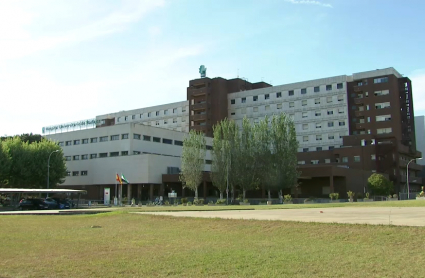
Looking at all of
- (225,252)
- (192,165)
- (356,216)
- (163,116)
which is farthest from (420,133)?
(225,252)

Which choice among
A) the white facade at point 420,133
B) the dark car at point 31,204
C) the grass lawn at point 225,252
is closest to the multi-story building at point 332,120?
the white facade at point 420,133

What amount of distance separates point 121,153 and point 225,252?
237 ft

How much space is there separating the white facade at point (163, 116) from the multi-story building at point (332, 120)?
1098 mm

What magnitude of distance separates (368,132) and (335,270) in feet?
297

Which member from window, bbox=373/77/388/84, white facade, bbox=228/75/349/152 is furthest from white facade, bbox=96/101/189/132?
window, bbox=373/77/388/84

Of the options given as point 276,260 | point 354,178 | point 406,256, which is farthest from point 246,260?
point 354,178

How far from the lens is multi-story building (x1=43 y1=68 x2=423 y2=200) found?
80.6 m

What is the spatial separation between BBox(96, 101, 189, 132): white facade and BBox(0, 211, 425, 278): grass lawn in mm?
99506

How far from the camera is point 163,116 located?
125 metres

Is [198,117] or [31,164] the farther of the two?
[198,117]

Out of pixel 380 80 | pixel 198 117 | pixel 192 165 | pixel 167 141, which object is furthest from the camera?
pixel 198 117

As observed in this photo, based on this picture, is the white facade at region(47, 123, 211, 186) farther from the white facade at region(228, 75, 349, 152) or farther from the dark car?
the dark car

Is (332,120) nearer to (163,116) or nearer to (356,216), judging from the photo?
(163,116)

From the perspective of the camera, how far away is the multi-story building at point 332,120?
3174 inches
